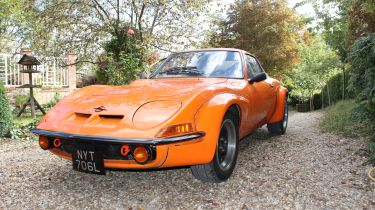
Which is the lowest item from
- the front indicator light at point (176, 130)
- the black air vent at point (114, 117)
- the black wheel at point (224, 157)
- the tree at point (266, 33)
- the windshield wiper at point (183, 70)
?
the black wheel at point (224, 157)

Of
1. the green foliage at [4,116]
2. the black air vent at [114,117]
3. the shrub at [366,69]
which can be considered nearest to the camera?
the black air vent at [114,117]

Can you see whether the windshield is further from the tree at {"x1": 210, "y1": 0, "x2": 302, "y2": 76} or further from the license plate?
the tree at {"x1": 210, "y1": 0, "x2": 302, "y2": 76}

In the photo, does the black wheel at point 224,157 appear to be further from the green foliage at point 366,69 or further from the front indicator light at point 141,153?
the green foliage at point 366,69

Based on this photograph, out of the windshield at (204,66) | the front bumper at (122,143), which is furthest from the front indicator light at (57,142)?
the windshield at (204,66)

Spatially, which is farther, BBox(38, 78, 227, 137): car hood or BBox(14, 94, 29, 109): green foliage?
BBox(14, 94, 29, 109): green foliage

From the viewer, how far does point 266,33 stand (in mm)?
19781

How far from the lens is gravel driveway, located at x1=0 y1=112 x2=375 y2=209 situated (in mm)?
2842

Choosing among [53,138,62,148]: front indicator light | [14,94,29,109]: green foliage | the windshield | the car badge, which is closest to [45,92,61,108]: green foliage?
[14,94,29,109]: green foliage

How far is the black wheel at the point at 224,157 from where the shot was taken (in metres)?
3.04

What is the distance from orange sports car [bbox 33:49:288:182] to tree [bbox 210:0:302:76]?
54.8ft

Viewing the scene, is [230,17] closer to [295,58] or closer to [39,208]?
[295,58]

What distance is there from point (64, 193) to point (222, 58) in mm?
2435

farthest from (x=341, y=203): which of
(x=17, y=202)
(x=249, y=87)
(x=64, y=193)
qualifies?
(x=17, y=202)

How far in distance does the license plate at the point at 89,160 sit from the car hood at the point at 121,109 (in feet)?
0.55
